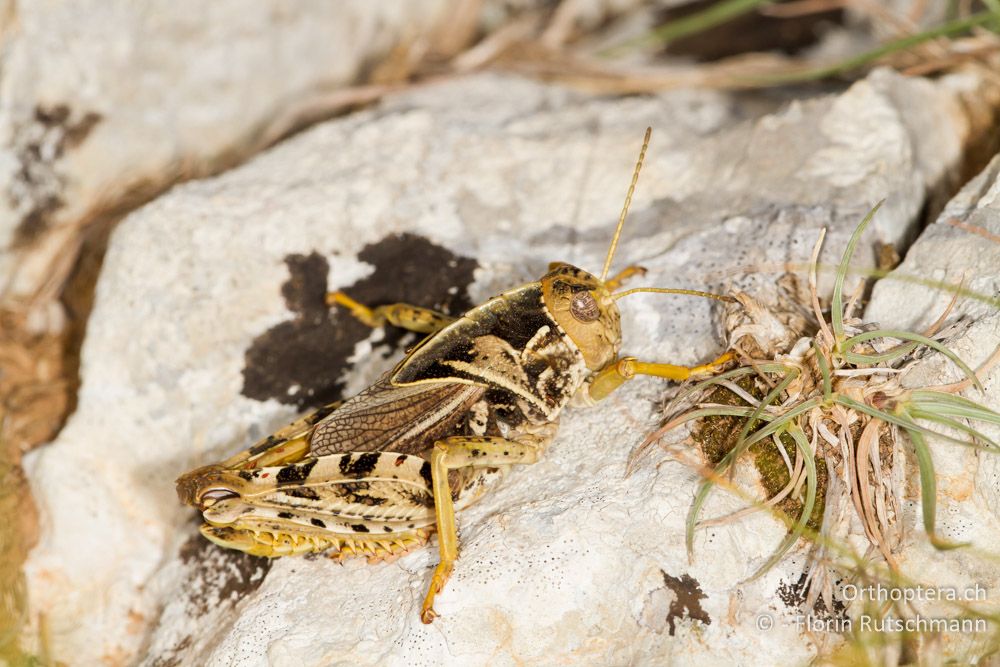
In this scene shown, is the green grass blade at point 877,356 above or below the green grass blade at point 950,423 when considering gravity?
above

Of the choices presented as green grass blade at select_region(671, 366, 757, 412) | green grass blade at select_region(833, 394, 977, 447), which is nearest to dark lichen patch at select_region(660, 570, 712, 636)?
green grass blade at select_region(671, 366, 757, 412)

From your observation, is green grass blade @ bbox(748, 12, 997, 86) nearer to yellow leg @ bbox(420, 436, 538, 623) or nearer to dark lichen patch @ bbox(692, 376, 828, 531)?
dark lichen patch @ bbox(692, 376, 828, 531)

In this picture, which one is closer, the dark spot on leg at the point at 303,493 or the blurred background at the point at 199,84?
the dark spot on leg at the point at 303,493

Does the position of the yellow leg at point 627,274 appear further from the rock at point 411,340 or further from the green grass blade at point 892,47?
the green grass blade at point 892,47

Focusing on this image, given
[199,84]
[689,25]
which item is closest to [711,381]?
[689,25]

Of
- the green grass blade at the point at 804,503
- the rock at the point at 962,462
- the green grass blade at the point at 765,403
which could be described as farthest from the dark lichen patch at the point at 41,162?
the rock at the point at 962,462

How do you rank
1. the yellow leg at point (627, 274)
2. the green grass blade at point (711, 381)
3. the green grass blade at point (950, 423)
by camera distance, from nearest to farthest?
the green grass blade at point (950, 423) < the green grass blade at point (711, 381) < the yellow leg at point (627, 274)
